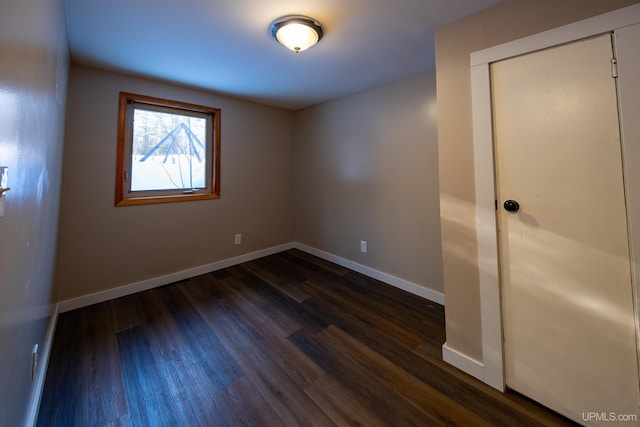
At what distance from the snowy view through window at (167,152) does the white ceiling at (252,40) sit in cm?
46

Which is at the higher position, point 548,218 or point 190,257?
point 548,218

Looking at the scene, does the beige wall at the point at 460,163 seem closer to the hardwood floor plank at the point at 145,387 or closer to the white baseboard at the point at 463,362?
the white baseboard at the point at 463,362

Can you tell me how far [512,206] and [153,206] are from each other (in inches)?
125

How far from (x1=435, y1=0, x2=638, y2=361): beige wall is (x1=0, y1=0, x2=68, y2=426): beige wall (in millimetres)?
1878

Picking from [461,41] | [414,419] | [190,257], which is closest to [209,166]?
[190,257]

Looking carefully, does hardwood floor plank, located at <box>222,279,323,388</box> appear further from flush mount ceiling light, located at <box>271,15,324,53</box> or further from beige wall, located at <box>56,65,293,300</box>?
flush mount ceiling light, located at <box>271,15,324,53</box>

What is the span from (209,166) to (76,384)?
2327mm

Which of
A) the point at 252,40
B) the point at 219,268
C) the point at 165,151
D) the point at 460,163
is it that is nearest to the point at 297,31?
the point at 252,40

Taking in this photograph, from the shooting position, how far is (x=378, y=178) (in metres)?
2.74

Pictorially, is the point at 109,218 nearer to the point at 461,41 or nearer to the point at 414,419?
the point at 414,419

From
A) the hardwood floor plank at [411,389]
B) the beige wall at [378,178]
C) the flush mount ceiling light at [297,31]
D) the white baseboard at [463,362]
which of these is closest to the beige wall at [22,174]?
the flush mount ceiling light at [297,31]

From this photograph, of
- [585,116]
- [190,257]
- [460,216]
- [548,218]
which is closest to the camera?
[585,116]

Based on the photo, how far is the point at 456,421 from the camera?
3.96ft

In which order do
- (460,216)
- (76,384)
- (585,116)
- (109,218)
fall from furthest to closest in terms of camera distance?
(109,218), (460,216), (76,384), (585,116)
